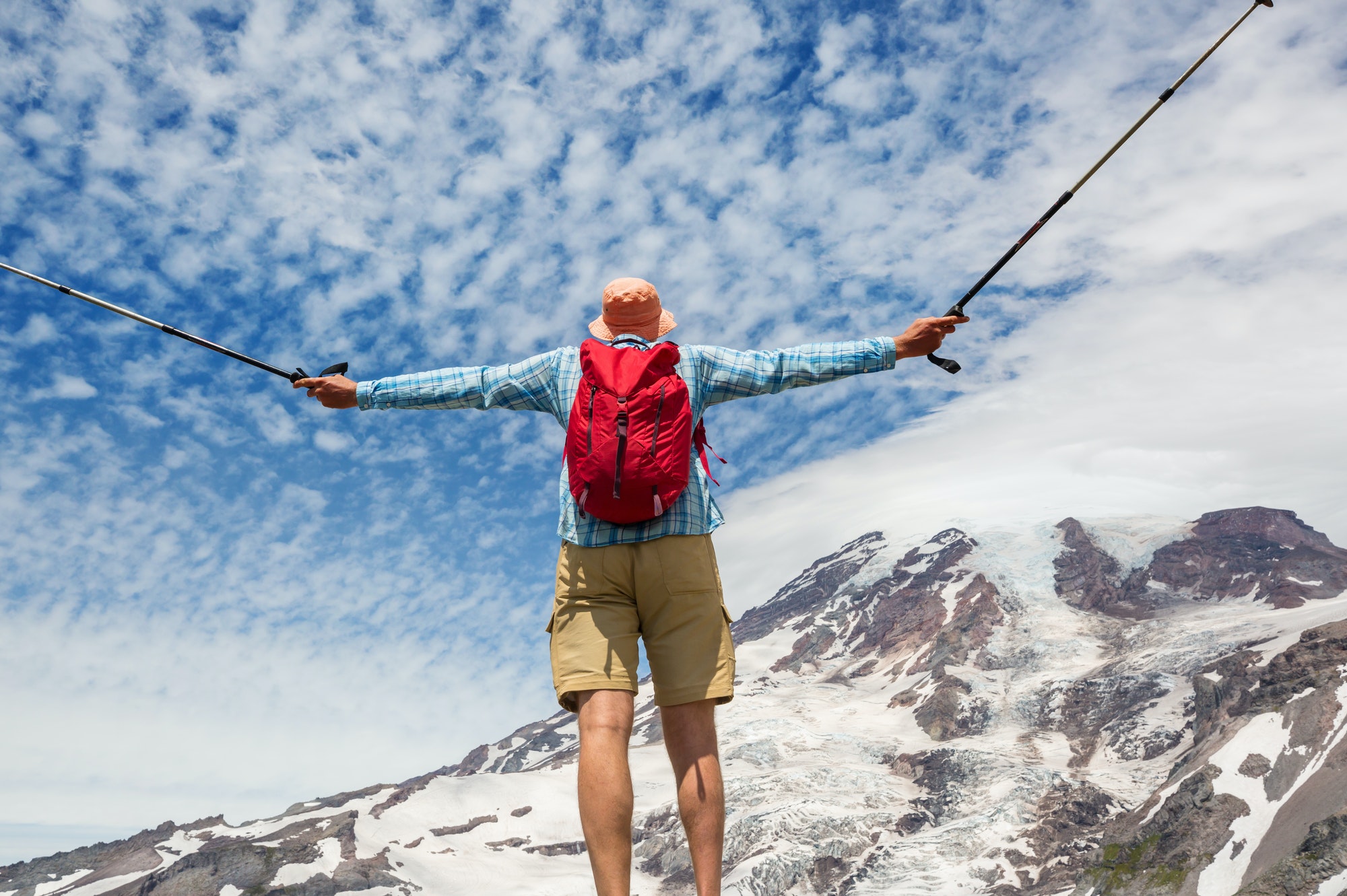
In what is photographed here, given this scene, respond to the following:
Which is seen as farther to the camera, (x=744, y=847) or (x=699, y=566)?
(x=744, y=847)

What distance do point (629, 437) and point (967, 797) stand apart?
106221mm

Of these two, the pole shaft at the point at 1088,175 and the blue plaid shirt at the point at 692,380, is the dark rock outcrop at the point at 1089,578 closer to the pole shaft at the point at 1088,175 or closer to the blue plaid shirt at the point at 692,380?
the pole shaft at the point at 1088,175

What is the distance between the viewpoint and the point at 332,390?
4.52 metres

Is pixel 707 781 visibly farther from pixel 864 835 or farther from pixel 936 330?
pixel 864 835

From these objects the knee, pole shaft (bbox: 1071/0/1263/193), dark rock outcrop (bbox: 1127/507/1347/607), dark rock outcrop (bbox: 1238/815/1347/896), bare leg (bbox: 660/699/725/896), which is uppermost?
dark rock outcrop (bbox: 1127/507/1347/607)

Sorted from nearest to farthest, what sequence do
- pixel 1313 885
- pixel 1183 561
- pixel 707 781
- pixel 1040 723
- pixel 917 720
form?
pixel 707 781 < pixel 1313 885 < pixel 1040 723 < pixel 917 720 < pixel 1183 561

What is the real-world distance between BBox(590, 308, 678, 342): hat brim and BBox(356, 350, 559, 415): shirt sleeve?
0.73 feet

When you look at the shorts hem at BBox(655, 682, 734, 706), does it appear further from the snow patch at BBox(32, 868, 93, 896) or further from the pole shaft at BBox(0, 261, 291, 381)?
the snow patch at BBox(32, 868, 93, 896)

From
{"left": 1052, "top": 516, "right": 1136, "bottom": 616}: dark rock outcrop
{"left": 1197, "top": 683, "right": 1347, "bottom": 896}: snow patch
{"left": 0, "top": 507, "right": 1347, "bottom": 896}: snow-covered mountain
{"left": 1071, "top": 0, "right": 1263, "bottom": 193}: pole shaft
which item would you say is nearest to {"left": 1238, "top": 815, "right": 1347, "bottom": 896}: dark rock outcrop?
{"left": 0, "top": 507, "right": 1347, "bottom": 896}: snow-covered mountain

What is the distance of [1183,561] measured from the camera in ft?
621

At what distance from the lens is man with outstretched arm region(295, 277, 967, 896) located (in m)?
3.57

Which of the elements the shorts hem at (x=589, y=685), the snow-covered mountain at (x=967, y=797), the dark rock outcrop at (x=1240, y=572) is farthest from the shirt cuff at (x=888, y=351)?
the dark rock outcrop at (x=1240, y=572)

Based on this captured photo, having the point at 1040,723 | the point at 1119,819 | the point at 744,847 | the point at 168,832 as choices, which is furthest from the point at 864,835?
the point at 168,832

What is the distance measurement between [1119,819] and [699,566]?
89.5 metres
